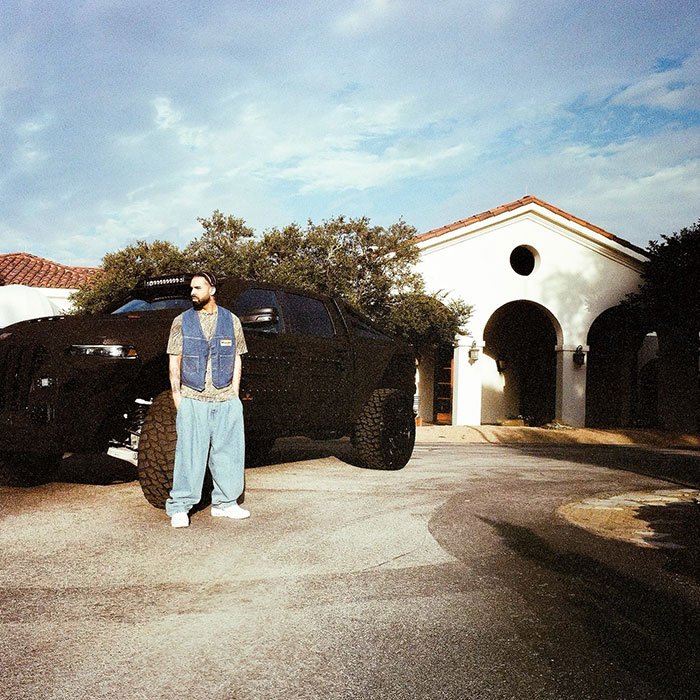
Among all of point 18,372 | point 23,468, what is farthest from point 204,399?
point 23,468

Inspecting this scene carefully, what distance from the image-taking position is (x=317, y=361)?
6652 mm

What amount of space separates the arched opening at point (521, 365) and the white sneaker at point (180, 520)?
1833 centimetres

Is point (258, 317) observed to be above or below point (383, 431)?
above

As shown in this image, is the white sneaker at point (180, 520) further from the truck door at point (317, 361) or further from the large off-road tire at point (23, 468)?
the large off-road tire at point (23, 468)

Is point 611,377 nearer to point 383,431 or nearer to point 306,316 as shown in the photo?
point 383,431

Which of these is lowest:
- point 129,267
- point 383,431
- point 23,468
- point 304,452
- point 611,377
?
point 304,452

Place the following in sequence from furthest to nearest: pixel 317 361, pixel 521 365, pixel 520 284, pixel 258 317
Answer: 1. pixel 521 365
2. pixel 520 284
3. pixel 317 361
4. pixel 258 317

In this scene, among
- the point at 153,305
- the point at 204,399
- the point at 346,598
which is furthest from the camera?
the point at 153,305

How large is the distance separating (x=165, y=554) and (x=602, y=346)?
71.0ft

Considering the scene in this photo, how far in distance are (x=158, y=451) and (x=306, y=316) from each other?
2.54 meters

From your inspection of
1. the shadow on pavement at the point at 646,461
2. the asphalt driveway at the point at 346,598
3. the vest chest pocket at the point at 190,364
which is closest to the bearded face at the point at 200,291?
the vest chest pocket at the point at 190,364

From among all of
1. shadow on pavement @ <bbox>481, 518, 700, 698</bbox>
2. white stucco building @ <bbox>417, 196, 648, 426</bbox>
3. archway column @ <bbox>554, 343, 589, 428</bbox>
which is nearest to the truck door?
shadow on pavement @ <bbox>481, 518, 700, 698</bbox>

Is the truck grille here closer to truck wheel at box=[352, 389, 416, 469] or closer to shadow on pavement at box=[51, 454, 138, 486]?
shadow on pavement at box=[51, 454, 138, 486]

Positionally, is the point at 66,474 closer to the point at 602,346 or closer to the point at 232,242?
the point at 232,242
